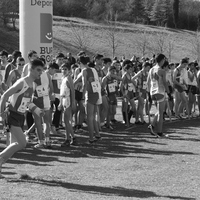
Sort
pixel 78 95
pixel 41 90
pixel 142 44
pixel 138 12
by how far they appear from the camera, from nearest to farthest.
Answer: pixel 41 90, pixel 78 95, pixel 142 44, pixel 138 12

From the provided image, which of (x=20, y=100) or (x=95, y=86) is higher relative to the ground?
(x=20, y=100)

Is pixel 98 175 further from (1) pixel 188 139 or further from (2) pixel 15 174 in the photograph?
(1) pixel 188 139

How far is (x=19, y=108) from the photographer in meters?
8.46

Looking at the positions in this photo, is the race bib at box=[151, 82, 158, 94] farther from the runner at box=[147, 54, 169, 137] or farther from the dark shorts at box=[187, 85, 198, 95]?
the dark shorts at box=[187, 85, 198, 95]

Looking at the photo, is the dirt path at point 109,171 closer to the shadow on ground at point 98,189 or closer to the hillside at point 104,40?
the shadow on ground at point 98,189

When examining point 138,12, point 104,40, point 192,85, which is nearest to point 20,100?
point 192,85

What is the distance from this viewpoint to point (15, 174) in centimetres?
898

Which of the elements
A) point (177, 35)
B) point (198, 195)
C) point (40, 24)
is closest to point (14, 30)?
point (177, 35)

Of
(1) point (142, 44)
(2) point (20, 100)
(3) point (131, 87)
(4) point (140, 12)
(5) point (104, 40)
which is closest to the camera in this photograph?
(2) point (20, 100)

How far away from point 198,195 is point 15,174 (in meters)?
2.98

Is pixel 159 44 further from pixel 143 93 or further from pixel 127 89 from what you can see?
pixel 127 89

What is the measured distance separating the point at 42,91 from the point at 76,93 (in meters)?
3.27

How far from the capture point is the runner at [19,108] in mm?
8336

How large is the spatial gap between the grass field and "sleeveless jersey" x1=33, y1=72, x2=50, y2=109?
3.31 ft
